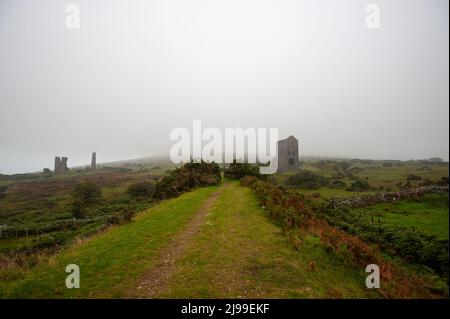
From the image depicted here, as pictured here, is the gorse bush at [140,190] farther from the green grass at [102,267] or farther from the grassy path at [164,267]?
the grassy path at [164,267]

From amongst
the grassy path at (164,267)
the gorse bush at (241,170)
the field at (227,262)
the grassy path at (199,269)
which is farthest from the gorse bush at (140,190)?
the grassy path at (164,267)

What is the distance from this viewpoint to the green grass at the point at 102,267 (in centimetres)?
702

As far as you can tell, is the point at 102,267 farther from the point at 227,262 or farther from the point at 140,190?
the point at 140,190

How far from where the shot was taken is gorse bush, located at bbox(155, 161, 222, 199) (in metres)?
30.8

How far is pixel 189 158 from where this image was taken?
39.8 meters

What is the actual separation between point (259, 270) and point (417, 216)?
24.5m

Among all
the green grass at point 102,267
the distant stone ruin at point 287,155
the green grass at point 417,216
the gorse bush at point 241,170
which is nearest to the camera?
the green grass at point 102,267

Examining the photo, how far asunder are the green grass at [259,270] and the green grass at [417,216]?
10788mm
